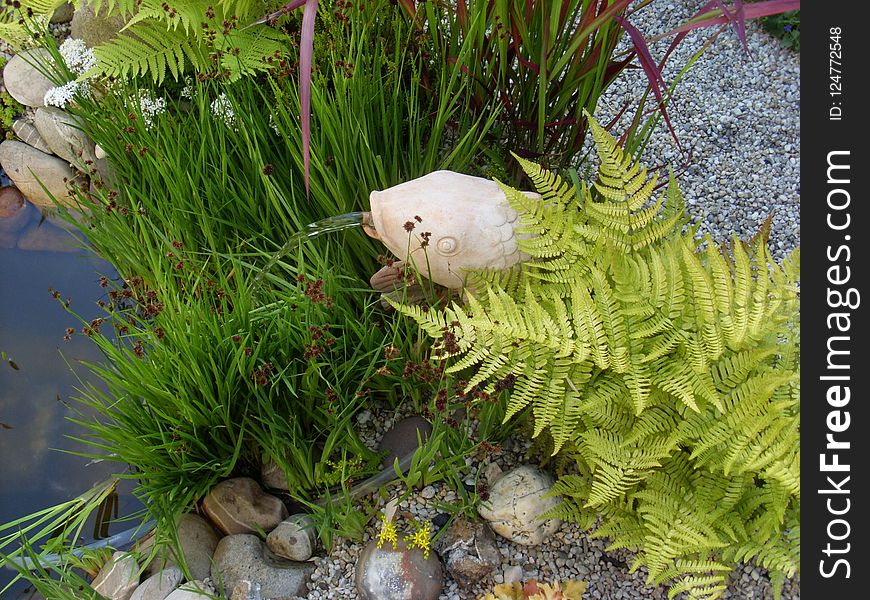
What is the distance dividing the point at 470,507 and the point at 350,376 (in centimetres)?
55

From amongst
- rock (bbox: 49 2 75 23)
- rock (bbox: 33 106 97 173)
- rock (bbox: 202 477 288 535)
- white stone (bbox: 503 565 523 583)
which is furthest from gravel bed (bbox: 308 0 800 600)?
rock (bbox: 49 2 75 23)

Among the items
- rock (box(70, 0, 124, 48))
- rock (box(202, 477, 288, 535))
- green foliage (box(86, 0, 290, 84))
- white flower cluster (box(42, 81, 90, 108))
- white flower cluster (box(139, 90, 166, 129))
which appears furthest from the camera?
rock (box(70, 0, 124, 48))

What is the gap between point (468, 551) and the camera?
1.91 metres

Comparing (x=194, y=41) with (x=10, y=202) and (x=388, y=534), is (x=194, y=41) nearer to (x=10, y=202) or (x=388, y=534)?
(x=10, y=202)

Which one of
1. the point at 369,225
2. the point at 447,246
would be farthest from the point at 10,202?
the point at 447,246

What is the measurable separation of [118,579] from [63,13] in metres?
2.96

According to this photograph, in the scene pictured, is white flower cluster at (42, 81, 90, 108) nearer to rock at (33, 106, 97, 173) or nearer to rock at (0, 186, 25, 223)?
rock at (33, 106, 97, 173)

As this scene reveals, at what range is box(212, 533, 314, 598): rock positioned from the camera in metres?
1.98

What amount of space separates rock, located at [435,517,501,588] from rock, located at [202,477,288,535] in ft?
1.87

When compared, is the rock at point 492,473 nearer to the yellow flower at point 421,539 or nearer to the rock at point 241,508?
the yellow flower at point 421,539

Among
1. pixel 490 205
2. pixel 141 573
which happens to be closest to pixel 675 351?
pixel 490 205
